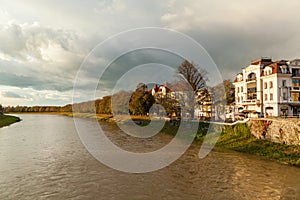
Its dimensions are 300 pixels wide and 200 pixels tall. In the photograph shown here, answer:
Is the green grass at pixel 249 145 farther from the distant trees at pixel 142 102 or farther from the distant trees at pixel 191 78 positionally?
the distant trees at pixel 142 102

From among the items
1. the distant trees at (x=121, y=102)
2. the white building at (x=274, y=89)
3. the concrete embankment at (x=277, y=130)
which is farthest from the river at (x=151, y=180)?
the distant trees at (x=121, y=102)

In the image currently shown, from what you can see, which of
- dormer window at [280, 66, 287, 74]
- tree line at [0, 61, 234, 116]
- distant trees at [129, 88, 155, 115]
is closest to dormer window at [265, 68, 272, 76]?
dormer window at [280, 66, 287, 74]

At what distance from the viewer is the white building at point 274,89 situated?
40.9 meters

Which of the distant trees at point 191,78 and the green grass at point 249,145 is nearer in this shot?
the green grass at point 249,145

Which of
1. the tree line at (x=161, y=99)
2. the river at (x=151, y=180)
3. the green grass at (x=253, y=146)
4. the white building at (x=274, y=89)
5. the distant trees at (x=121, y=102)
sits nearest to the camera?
the river at (x=151, y=180)

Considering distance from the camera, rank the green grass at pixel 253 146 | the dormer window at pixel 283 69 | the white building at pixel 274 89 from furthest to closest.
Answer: the dormer window at pixel 283 69, the white building at pixel 274 89, the green grass at pixel 253 146

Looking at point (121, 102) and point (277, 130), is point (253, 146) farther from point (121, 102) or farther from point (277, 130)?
point (121, 102)

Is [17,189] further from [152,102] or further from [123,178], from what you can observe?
[152,102]

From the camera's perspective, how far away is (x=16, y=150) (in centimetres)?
2431

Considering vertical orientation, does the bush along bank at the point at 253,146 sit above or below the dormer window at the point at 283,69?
below

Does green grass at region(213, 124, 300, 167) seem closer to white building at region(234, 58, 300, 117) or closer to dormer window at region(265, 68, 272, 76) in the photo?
white building at region(234, 58, 300, 117)

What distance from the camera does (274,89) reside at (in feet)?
136

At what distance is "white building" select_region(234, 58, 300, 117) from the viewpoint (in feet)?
134

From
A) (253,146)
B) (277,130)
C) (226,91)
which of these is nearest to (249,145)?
(253,146)
